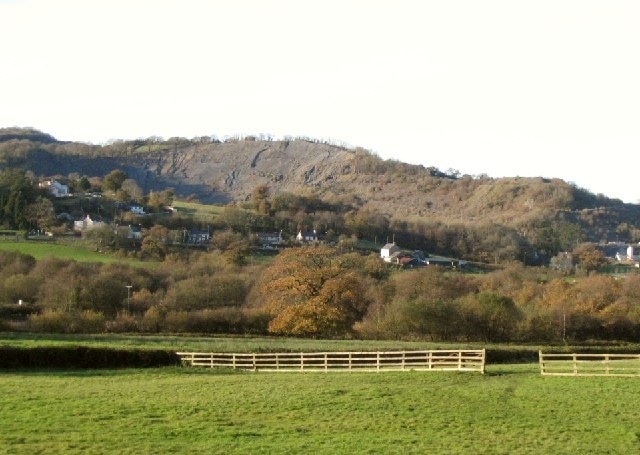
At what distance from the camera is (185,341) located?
48688 mm

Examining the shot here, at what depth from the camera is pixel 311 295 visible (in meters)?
56.4

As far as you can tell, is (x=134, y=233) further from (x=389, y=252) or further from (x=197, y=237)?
(x=389, y=252)

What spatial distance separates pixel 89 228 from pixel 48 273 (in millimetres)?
23951

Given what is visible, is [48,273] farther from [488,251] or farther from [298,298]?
[488,251]

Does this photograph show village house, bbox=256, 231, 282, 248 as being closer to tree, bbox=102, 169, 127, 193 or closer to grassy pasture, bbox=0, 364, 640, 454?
tree, bbox=102, 169, 127, 193

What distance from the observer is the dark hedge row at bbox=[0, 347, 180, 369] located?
36.5 m

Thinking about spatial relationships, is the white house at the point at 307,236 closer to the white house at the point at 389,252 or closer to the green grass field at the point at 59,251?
the white house at the point at 389,252

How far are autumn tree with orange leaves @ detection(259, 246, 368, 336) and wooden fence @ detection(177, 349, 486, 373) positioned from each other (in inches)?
595

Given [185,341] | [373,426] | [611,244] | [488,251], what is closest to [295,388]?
[373,426]

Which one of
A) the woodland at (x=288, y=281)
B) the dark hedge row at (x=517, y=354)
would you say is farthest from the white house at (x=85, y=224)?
the dark hedge row at (x=517, y=354)

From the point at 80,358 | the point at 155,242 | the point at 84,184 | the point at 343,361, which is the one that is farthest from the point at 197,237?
the point at 343,361

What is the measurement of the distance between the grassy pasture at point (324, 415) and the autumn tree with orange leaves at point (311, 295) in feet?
74.8

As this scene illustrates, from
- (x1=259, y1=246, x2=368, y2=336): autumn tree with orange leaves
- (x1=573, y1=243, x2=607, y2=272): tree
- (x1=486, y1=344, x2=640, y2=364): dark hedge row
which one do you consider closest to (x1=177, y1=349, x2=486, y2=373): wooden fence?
(x1=486, y1=344, x2=640, y2=364): dark hedge row

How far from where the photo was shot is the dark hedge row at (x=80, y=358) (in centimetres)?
3647
